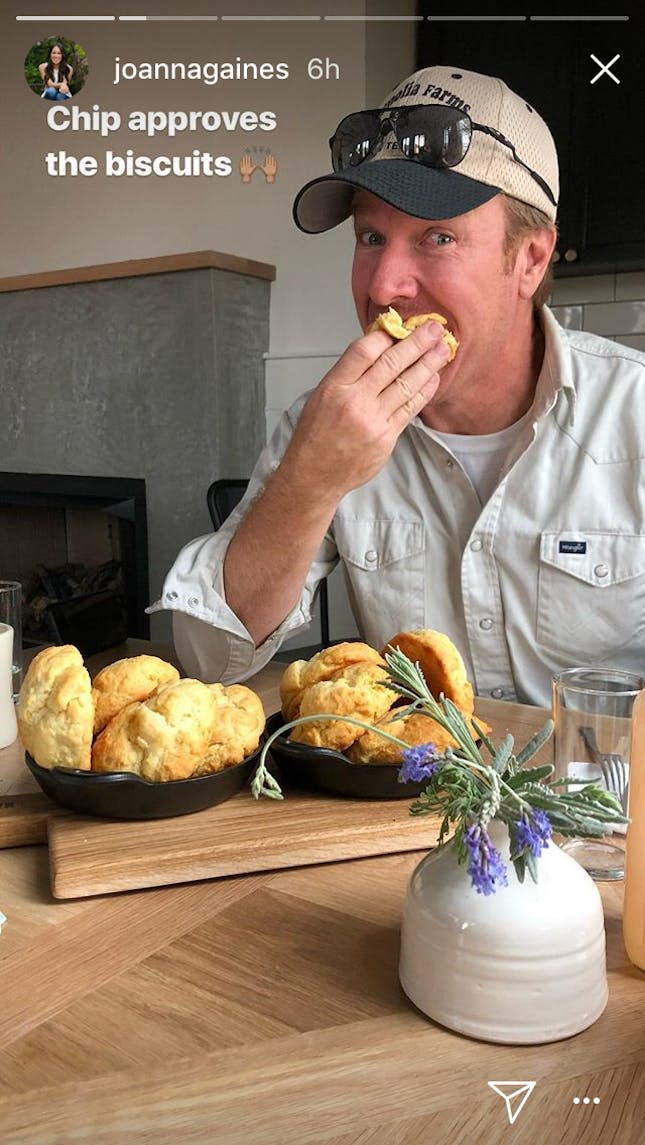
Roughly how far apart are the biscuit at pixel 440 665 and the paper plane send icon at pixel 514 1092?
348 millimetres

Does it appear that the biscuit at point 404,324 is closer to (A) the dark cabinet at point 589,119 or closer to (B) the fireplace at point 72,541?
(A) the dark cabinet at point 589,119

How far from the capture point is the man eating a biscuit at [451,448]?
3.99ft

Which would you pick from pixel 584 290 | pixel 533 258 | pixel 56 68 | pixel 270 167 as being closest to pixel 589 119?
pixel 584 290

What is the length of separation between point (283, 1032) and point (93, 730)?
0.30 meters

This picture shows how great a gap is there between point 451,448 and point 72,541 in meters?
2.10

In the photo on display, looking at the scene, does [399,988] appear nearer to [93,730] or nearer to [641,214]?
[93,730]

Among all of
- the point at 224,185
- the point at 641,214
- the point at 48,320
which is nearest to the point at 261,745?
the point at 641,214

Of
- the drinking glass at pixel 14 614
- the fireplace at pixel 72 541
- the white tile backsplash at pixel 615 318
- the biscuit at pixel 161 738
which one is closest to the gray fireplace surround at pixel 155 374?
the fireplace at pixel 72 541

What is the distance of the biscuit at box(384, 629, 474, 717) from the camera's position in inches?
31.8

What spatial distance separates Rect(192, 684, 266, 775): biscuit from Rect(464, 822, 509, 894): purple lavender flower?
0.31 meters

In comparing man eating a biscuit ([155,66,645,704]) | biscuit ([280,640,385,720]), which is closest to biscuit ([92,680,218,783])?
biscuit ([280,640,385,720])

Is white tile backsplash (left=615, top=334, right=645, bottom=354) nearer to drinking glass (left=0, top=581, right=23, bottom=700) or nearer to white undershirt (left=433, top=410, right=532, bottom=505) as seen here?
white undershirt (left=433, top=410, right=532, bottom=505)

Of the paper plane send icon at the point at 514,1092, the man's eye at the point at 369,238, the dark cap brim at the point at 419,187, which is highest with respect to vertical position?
the dark cap brim at the point at 419,187

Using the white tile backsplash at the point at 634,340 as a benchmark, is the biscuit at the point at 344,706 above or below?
below
